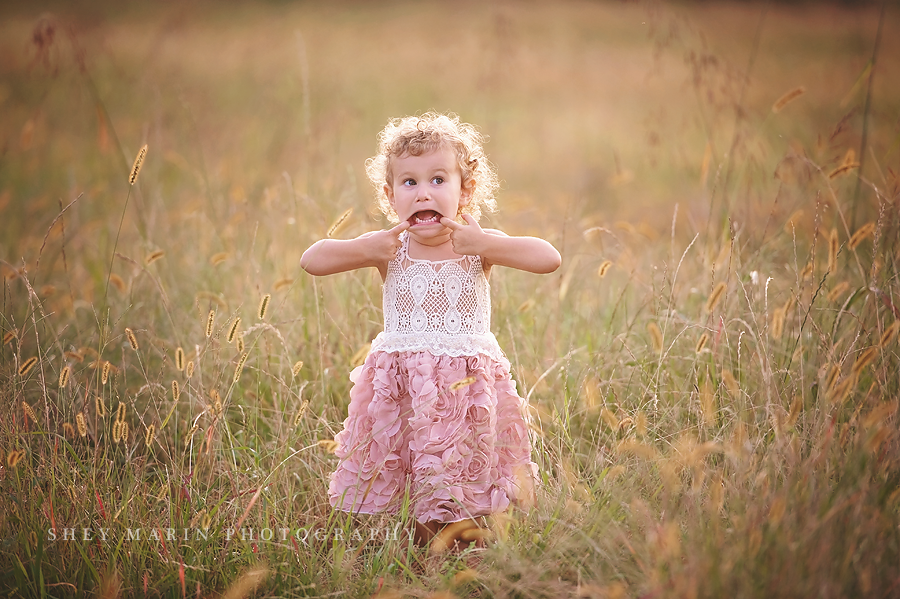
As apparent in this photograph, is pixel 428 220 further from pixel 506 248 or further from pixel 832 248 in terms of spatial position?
pixel 832 248

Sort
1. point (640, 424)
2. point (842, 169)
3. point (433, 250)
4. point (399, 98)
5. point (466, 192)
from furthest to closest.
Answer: point (399, 98) → point (842, 169) → point (466, 192) → point (433, 250) → point (640, 424)

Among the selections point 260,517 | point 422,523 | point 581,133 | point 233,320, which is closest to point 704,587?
point 422,523

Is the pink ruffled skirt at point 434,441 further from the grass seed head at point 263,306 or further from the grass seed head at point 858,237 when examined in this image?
the grass seed head at point 858,237

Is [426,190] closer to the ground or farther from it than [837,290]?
farther from it

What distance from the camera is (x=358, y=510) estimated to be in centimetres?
229

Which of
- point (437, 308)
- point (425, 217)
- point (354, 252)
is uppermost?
point (425, 217)

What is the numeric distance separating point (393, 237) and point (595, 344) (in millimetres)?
1319

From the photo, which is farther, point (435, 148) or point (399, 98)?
point (399, 98)

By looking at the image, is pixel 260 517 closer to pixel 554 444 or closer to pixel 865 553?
pixel 554 444

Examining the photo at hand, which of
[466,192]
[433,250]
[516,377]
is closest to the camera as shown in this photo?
[433,250]

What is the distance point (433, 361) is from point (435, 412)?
0.15 metres

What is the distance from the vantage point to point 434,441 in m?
2.17

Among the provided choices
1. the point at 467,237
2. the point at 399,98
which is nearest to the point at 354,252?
the point at 467,237

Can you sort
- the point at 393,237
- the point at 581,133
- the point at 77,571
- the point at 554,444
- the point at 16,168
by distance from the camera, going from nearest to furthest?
the point at 77,571
the point at 393,237
the point at 554,444
the point at 16,168
the point at 581,133
